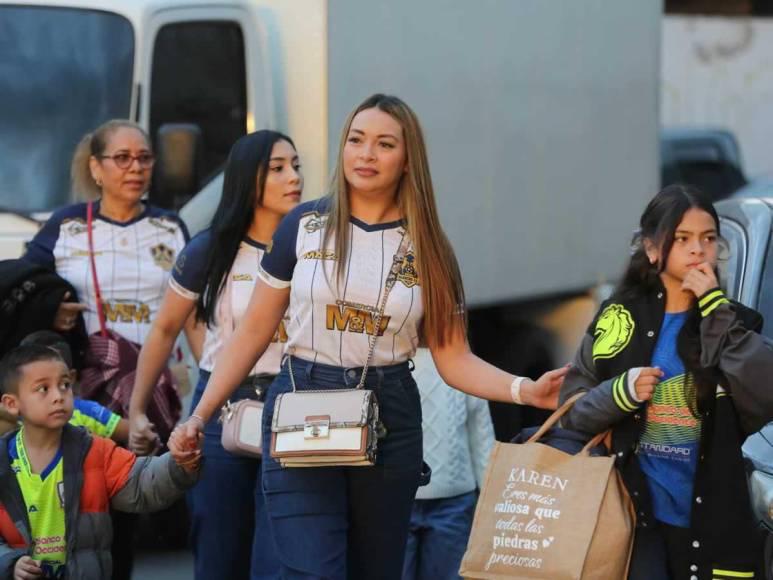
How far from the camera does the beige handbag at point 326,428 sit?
4535mm

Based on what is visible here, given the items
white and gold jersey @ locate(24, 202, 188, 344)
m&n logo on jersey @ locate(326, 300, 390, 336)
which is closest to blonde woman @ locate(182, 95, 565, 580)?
m&n logo on jersey @ locate(326, 300, 390, 336)

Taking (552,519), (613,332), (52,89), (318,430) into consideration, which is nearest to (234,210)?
(318,430)

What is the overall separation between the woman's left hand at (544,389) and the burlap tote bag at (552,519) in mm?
116

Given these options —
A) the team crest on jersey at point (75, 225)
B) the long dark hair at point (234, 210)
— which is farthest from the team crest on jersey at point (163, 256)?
the long dark hair at point (234, 210)

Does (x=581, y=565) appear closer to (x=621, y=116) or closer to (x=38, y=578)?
(x=38, y=578)

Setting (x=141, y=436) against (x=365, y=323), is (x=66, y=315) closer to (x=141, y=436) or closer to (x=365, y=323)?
(x=141, y=436)

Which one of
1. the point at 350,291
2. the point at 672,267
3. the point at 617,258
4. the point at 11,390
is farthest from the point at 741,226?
the point at 617,258

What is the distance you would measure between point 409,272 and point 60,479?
1.41 m

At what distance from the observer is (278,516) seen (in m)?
4.70

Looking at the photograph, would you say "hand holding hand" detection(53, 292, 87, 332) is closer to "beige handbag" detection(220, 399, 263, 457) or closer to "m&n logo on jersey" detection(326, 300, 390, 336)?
"beige handbag" detection(220, 399, 263, 457)

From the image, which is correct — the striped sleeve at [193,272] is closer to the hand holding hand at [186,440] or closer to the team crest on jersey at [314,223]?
the hand holding hand at [186,440]

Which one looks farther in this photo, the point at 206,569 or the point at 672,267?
the point at 206,569

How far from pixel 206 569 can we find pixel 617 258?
14.2 feet

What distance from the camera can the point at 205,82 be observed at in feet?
26.1
